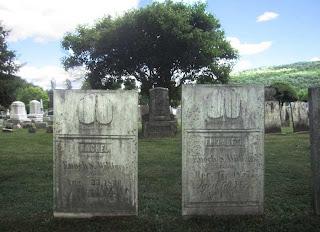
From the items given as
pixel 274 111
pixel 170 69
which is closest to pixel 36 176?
pixel 274 111

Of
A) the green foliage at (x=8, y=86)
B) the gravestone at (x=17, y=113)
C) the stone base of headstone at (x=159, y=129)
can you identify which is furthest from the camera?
the green foliage at (x=8, y=86)

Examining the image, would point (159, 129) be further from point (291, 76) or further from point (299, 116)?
point (291, 76)

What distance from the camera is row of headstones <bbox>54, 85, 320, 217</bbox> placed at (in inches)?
145

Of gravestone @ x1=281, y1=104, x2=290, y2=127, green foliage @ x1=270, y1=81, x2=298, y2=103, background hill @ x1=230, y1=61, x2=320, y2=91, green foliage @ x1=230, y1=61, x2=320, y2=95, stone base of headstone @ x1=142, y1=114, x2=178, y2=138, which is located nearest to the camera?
stone base of headstone @ x1=142, y1=114, x2=178, y2=138

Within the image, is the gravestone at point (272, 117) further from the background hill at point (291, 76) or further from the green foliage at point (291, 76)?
the green foliage at point (291, 76)

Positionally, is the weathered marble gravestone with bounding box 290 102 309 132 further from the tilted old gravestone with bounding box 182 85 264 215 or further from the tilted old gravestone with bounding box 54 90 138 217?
the tilted old gravestone with bounding box 54 90 138 217

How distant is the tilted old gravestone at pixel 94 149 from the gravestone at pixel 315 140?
2070 millimetres

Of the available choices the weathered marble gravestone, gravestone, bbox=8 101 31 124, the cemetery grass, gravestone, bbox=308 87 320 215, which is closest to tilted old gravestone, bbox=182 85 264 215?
the cemetery grass

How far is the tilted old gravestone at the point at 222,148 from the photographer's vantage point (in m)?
3.70

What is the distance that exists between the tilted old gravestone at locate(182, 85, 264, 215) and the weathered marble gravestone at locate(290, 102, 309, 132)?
10.2m

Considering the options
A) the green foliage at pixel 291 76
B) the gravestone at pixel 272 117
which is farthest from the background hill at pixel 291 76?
the gravestone at pixel 272 117

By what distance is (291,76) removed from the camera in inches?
3659

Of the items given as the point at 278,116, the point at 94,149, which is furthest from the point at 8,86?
the point at 94,149

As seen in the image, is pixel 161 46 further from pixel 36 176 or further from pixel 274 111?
pixel 36 176
